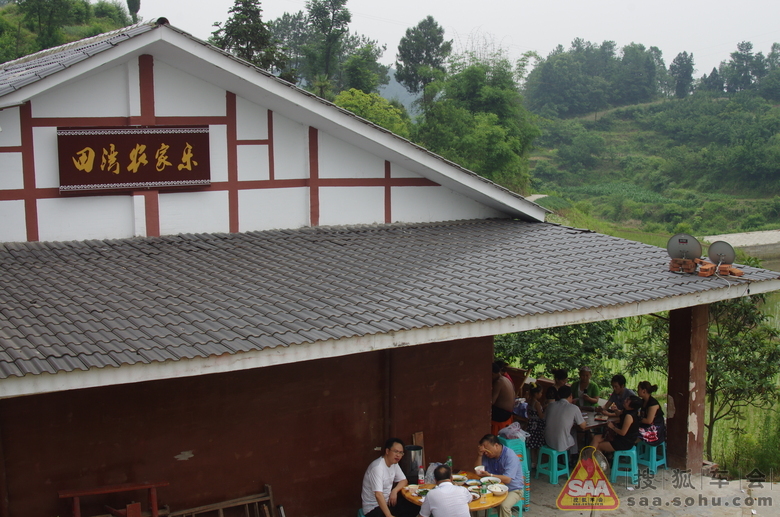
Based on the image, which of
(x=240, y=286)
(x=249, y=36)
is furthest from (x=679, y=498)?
(x=249, y=36)

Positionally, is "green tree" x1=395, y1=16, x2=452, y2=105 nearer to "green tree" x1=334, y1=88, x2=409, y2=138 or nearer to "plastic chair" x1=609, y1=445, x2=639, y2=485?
"green tree" x1=334, y1=88, x2=409, y2=138

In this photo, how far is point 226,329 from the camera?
5988mm

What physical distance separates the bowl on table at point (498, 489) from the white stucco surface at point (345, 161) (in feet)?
14.1

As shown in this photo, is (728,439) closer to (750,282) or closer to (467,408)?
(750,282)

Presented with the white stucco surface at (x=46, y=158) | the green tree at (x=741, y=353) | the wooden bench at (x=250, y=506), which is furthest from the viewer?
the green tree at (x=741, y=353)

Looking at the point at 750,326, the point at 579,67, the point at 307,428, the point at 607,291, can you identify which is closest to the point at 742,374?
the point at 750,326

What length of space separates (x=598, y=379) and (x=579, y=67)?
90.3m

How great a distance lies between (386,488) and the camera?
7445 millimetres

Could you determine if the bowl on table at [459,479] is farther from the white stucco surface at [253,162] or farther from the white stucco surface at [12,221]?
the white stucco surface at [12,221]

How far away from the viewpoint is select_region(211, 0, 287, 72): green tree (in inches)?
1382

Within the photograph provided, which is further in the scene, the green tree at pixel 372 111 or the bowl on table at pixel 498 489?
the green tree at pixel 372 111

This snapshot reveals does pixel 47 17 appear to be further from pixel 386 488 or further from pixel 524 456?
pixel 386 488

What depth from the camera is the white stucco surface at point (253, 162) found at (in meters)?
9.09

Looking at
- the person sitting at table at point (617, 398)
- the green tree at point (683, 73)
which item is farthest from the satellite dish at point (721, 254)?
the green tree at point (683, 73)
